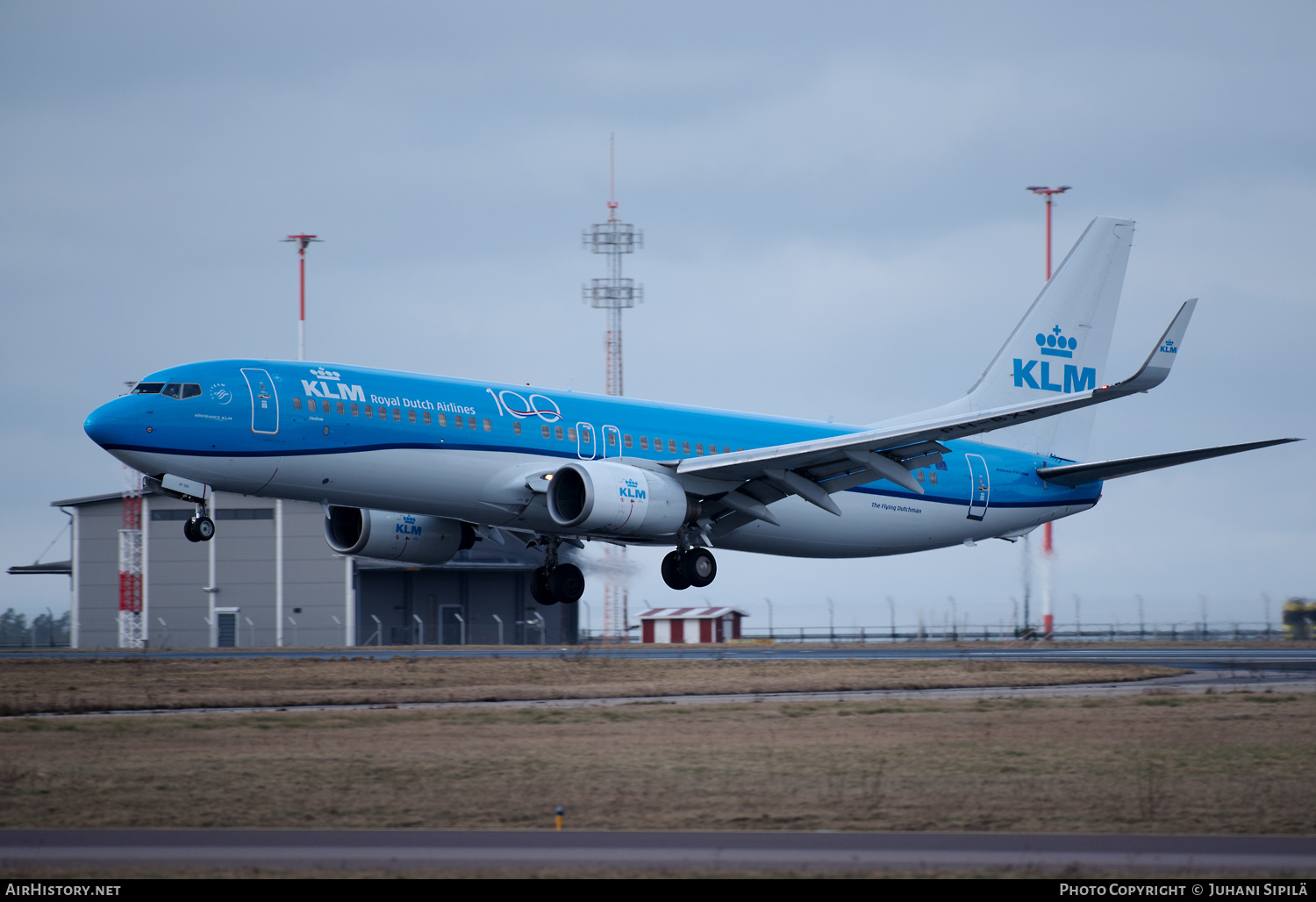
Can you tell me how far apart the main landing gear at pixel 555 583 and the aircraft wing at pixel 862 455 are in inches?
207

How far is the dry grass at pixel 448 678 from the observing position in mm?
30938

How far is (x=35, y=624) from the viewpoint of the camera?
71.1 m

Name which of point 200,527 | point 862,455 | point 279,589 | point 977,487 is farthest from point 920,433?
point 279,589

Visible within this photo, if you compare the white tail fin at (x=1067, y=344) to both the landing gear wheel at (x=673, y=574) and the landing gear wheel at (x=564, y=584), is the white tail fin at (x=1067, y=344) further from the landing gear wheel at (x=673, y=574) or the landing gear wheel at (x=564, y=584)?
the landing gear wheel at (x=564, y=584)

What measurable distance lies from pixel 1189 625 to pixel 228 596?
4611 centimetres

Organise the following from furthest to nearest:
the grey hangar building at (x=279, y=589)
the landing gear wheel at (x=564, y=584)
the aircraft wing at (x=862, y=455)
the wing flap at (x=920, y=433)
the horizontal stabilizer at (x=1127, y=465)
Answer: the grey hangar building at (x=279, y=589), the landing gear wheel at (x=564, y=584), the horizontal stabilizer at (x=1127, y=465), the aircraft wing at (x=862, y=455), the wing flap at (x=920, y=433)

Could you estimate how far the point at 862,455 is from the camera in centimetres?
3644

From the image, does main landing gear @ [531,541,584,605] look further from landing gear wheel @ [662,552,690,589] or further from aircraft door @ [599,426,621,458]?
aircraft door @ [599,426,621,458]

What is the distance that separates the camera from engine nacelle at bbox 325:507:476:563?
38.1 meters

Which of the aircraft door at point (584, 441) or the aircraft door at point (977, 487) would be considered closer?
the aircraft door at point (584, 441)

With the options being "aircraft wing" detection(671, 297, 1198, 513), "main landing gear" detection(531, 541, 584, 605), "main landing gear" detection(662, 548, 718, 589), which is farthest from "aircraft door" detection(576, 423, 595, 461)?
"main landing gear" detection(531, 541, 584, 605)

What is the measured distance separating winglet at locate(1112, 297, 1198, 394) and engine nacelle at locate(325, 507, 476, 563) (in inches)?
728

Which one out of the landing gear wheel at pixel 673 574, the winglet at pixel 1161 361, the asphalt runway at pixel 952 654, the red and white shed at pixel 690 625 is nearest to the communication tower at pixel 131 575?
the asphalt runway at pixel 952 654

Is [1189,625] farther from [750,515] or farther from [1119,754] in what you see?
[1119,754]
